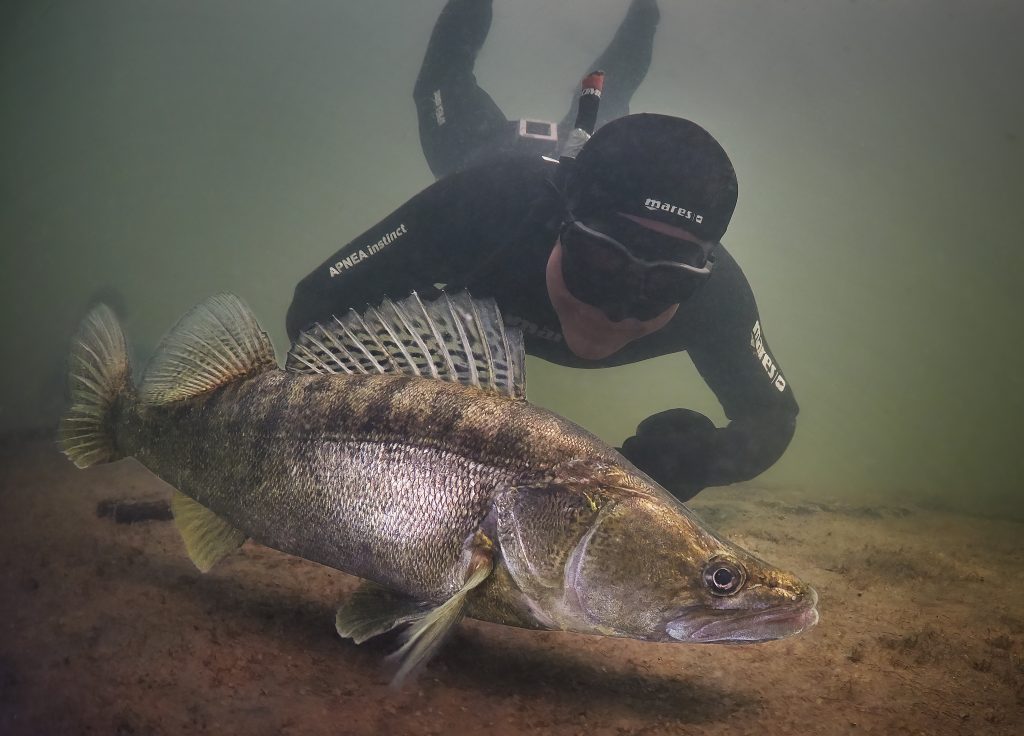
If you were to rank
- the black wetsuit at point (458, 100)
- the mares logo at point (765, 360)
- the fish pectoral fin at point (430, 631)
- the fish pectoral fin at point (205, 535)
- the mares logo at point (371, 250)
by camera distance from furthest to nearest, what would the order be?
1. the black wetsuit at point (458, 100)
2. the mares logo at point (765, 360)
3. the mares logo at point (371, 250)
4. the fish pectoral fin at point (205, 535)
5. the fish pectoral fin at point (430, 631)

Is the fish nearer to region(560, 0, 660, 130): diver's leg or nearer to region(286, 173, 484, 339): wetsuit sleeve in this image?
region(286, 173, 484, 339): wetsuit sleeve

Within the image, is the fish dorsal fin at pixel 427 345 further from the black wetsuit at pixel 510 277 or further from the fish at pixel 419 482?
the black wetsuit at pixel 510 277

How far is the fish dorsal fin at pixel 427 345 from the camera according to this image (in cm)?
212

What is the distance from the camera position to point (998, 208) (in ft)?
99.9

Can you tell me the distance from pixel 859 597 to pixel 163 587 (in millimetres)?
3985

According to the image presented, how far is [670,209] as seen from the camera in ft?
11.8

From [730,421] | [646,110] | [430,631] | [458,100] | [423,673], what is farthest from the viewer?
[646,110]

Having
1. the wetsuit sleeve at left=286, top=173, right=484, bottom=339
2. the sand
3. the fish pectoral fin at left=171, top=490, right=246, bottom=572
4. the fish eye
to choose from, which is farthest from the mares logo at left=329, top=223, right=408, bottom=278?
the fish eye

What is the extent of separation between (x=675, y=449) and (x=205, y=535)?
2.90 m

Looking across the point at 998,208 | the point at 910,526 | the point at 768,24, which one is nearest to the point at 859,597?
the point at 910,526

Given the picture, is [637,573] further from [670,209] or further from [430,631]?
[670,209]

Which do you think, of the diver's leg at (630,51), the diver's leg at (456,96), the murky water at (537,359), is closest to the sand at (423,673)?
the murky water at (537,359)

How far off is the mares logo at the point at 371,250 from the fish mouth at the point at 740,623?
385 centimetres

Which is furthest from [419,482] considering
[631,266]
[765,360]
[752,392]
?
[765,360]
